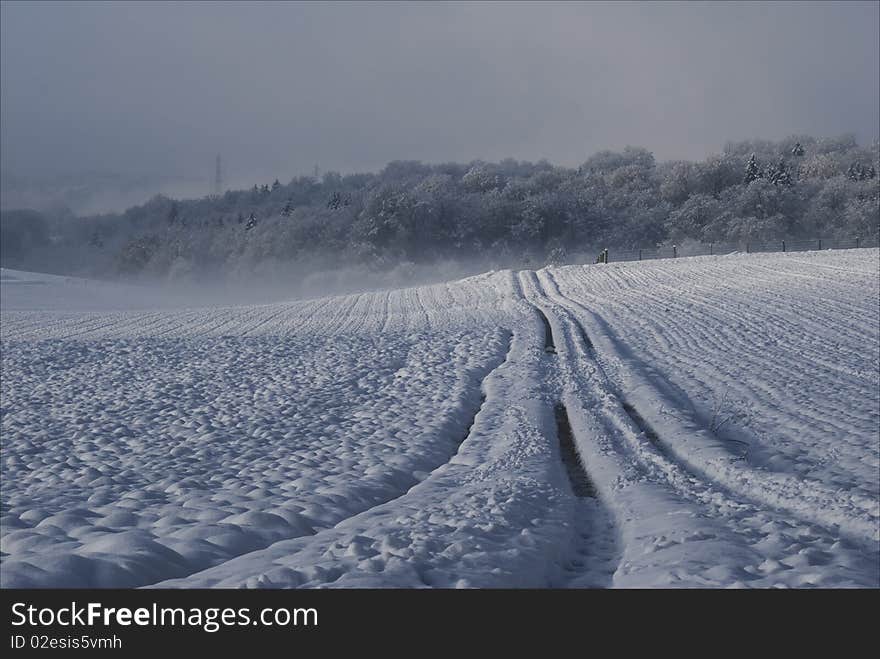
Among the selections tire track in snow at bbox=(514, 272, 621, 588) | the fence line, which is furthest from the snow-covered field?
the fence line

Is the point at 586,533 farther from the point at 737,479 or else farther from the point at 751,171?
the point at 751,171

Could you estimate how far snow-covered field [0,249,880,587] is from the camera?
6.31 meters

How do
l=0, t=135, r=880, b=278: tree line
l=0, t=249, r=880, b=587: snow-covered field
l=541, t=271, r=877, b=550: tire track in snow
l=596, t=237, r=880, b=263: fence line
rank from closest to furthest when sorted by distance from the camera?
l=0, t=249, r=880, b=587: snow-covered field → l=541, t=271, r=877, b=550: tire track in snow → l=596, t=237, r=880, b=263: fence line → l=0, t=135, r=880, b=278: tree line

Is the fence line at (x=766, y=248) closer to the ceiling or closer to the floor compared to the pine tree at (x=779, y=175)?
closer to the floor

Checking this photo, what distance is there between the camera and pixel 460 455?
10.8 meters

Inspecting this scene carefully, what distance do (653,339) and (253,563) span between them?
679 inches

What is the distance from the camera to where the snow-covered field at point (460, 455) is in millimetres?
6309

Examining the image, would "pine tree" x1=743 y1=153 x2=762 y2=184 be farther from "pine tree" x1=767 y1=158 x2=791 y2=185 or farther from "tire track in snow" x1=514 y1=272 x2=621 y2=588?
"tire track in snow" x1=514 y1=272 x2=621 y2=588

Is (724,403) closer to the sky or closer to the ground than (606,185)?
closer to the ground

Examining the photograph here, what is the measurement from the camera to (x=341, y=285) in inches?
3469

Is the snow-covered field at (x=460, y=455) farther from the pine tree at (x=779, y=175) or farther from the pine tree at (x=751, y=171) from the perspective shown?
the pine tree at (x=751, y=171)

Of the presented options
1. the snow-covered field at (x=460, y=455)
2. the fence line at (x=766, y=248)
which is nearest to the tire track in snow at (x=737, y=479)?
the snow-covered field at (x=460, y=455)
